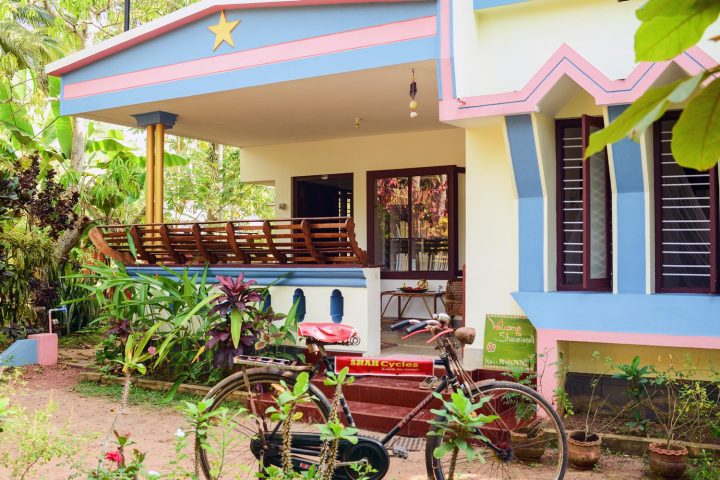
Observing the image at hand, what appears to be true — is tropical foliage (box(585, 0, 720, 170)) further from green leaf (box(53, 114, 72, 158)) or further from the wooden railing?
green leaf (box(53, 114, 72, 158))

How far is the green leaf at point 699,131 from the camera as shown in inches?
38.1

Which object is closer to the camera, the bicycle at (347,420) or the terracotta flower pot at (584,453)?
the bicycle at (347,420)

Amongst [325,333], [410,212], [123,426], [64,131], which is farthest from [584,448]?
[64,131]

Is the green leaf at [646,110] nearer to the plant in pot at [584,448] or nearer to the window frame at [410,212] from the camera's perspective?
the plant in pot at [584,448]

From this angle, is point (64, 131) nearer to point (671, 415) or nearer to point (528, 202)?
point (528, 202)

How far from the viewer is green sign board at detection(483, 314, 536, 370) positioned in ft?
23.0

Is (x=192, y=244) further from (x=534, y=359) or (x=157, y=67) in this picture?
(x=534, y=359)

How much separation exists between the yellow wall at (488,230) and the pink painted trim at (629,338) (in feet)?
1.90

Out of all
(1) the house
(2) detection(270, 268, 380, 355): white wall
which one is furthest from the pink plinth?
(2) detection(270, 268, 380, 355): white wall

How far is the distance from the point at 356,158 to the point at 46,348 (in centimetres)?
522

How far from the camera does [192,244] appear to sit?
30.3 ft

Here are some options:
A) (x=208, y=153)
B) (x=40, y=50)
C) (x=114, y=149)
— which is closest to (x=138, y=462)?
(x=114, y=149)

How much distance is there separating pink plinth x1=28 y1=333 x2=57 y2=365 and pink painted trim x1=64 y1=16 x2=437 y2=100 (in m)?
3.20

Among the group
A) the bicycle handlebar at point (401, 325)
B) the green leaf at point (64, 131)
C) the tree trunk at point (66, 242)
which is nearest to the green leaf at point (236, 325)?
the bicycle handlebar at point (401, 325)
